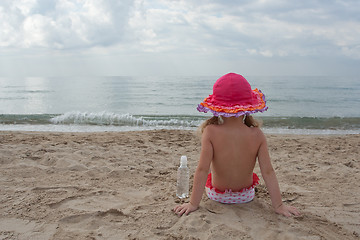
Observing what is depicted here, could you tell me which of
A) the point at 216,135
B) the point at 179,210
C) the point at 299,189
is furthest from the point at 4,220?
the point at 299,189

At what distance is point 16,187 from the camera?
346 cm

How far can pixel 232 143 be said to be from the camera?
265cm

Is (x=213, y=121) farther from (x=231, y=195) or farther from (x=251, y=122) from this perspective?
(x=231, y=195)

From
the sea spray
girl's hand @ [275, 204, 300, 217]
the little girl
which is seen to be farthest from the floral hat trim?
the sea spray

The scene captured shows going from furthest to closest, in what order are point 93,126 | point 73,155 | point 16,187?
1. point 93,126
2. point 73,155
3. point 16,187

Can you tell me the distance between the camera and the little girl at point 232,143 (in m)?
2.55

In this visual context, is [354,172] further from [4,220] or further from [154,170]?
[4,220]

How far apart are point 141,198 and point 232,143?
134cm

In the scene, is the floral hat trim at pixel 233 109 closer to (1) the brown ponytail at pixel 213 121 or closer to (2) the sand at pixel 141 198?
(1) the brown ponytail at pixel 213 121

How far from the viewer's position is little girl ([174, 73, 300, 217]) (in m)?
2.55

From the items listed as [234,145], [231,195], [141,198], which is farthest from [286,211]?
[141,198]

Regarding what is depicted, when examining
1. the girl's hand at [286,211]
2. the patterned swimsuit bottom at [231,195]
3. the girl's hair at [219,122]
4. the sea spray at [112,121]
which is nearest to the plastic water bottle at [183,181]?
the patterned swimsuit bottom at [231,195]

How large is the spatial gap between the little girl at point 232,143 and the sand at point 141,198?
0.78 feet

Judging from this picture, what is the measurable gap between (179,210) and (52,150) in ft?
10.8
